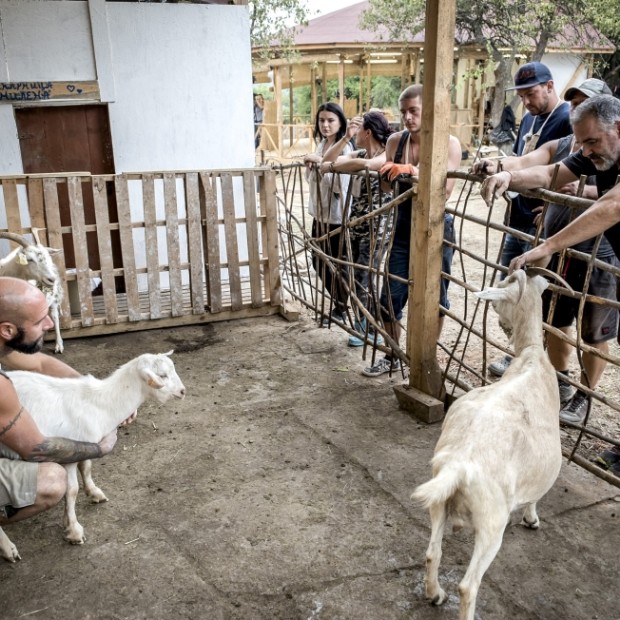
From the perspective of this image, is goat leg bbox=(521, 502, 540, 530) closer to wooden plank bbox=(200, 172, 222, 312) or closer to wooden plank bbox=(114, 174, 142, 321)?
wooden plank bbox=(200, 172, 222, 312)

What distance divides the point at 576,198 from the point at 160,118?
235 inches

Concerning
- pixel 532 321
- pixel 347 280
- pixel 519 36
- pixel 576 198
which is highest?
pixel 519 36

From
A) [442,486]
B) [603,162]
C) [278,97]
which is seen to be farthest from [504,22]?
[442,486]

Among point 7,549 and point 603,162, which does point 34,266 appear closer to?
point 7,549

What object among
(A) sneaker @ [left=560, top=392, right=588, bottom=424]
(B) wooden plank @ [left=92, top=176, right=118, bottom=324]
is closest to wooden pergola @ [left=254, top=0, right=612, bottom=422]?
(A) sneaker @ [left=560, top=392, right=588, bottom=424]

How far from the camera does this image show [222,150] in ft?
28.2

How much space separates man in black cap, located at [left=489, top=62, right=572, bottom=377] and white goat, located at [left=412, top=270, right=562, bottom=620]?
189 centimetres

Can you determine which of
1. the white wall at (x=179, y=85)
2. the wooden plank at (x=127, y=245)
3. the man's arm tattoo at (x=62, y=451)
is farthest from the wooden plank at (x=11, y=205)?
the man's arm tattoo at (x=62, y=451)

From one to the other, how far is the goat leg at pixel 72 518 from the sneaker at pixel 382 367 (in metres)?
2.69

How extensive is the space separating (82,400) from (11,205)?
11.0 feet

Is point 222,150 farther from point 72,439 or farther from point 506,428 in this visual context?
point 506,428

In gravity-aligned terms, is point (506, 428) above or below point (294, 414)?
above

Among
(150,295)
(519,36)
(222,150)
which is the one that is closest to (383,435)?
(150,295)

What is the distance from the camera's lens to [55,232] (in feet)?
20.2
